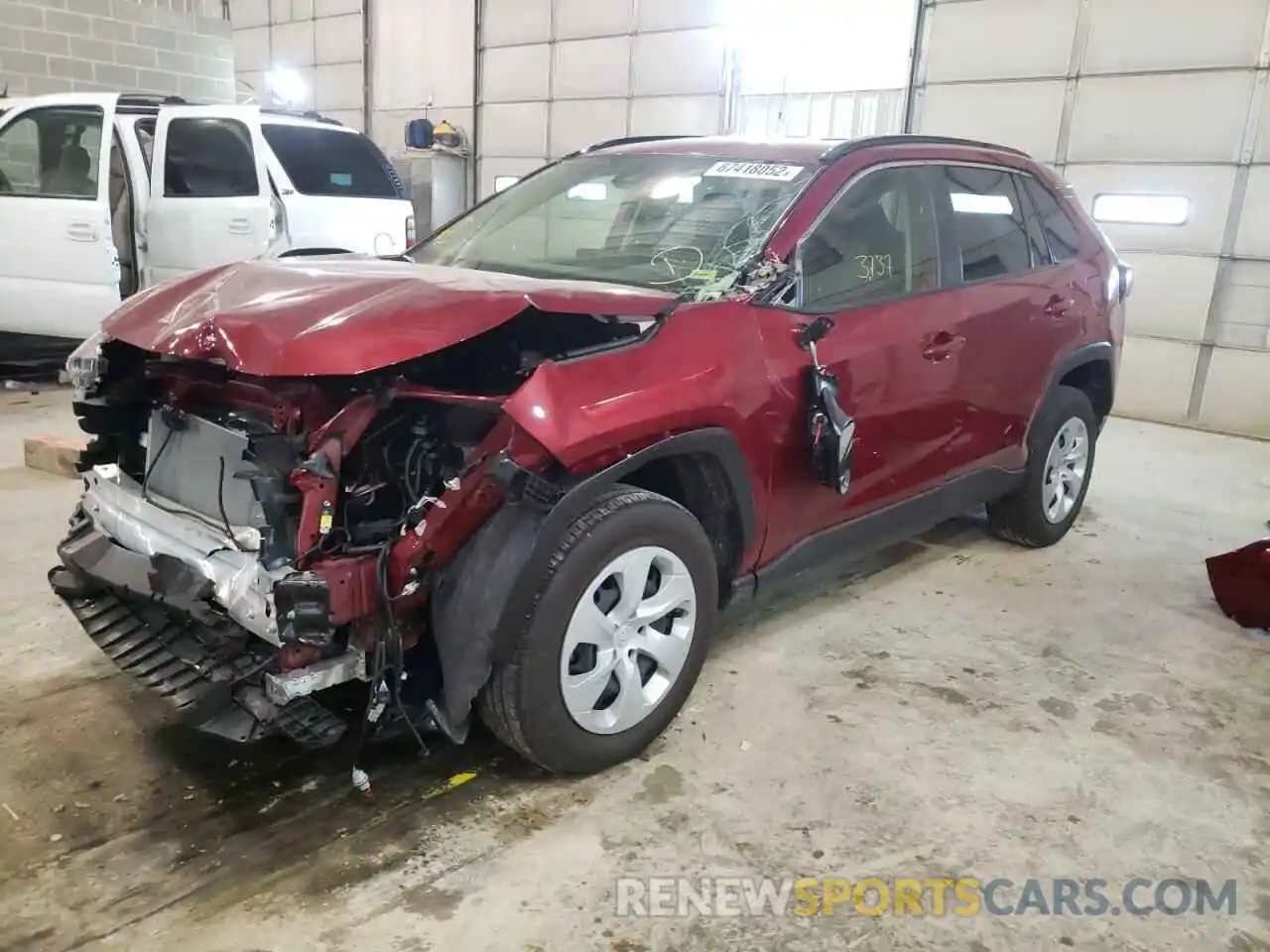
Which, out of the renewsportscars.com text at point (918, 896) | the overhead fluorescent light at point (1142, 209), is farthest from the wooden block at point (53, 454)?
the overhead fluorescent light at point (1142, 209)

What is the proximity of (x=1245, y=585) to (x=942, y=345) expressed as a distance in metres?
1.57

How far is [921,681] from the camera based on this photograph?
3141 millimetres

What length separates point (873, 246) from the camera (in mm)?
3113

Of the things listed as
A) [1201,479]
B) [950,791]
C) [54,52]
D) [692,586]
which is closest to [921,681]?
[950,791]

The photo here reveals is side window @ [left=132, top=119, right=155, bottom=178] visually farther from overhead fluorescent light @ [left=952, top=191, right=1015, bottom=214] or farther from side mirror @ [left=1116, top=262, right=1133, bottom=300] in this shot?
side mirror @ [left=1116, top=262, right=1133, bottom=300]

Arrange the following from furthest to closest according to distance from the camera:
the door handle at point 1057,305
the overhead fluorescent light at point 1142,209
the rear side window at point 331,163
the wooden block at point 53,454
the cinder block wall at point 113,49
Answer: the cinder block wall at point 113,49 → the overhead fluorescent light at point 1142,209 → the rear side window at point 331,163 → the wooden block at point 53,454 → the door handle at point 1057,305

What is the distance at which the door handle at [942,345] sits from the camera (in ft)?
10.5

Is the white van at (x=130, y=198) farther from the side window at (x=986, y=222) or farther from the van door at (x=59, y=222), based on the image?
the side window at (x=986, y=222)

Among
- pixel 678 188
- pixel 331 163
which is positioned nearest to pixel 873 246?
pixel 678 188

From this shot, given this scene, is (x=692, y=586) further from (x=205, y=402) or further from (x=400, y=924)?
(x=205, y=402)

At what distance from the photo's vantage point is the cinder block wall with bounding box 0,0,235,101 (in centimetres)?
890

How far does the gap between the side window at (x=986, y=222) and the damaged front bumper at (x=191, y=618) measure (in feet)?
8.27

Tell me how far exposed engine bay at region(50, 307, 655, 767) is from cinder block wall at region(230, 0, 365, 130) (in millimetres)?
12080

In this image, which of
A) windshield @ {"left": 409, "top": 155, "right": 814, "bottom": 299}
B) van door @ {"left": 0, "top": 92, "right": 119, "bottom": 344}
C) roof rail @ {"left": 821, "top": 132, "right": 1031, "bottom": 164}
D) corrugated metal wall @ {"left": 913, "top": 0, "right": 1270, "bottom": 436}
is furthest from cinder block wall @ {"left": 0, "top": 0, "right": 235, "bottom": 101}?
roof rail @ {"left": 821, "top": 132, "right": 1031, "bottom": 164}
